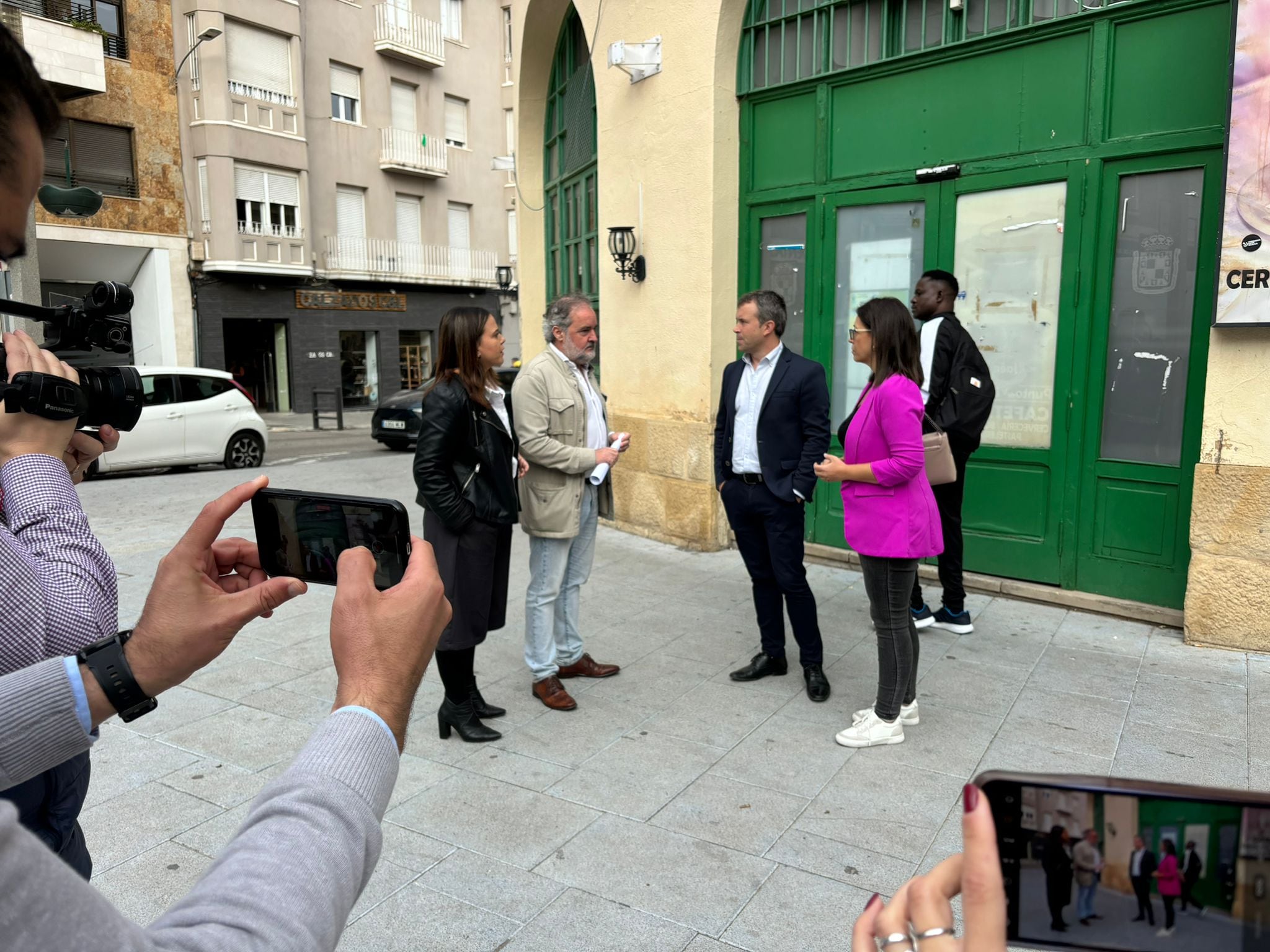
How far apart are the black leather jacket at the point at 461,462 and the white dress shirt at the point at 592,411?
62cm

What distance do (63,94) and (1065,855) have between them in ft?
78.4

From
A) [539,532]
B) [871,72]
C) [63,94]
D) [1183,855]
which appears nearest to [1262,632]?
[539,532]

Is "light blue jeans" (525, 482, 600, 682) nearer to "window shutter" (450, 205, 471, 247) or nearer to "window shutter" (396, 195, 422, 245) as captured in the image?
"window shutter" (396, 195, 422, 245)

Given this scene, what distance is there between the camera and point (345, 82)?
2523 cm

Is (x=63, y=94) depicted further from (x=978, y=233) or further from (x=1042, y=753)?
(x=1042, y=753)

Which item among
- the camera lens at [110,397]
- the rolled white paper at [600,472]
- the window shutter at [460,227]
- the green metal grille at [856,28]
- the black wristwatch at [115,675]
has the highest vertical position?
the window shutter at [460,227]

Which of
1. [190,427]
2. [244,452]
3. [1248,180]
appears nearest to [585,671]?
[1248,180]

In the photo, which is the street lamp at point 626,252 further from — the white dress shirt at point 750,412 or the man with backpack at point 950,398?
the white dress shirt at point 750,412

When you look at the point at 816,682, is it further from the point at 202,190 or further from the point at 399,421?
the point at 202,190

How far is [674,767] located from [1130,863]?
295cm

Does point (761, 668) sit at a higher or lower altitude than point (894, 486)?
lower

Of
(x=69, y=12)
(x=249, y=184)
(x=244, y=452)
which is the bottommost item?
(x=244, y=452)

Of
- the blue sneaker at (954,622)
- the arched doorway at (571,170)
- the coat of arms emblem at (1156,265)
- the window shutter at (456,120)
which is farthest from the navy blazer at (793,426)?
the window shutter at (456,120)

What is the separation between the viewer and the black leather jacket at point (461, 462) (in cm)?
385
